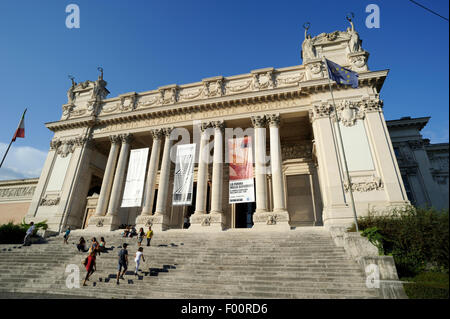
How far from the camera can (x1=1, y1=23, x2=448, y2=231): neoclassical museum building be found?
52.1ft

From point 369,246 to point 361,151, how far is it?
27.9 ft

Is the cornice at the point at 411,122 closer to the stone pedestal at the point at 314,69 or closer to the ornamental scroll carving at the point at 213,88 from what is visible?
the stone pedestal at the point at 314,69

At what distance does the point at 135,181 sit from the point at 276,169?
11647mm

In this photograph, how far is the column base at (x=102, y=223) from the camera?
18.5 metres

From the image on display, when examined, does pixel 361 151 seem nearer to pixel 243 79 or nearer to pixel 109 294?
pixel 243 79

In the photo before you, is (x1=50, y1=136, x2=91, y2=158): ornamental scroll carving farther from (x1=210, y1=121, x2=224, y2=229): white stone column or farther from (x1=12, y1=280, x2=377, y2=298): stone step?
(x1=12, y1=280, x2=377, y2=298): stone step

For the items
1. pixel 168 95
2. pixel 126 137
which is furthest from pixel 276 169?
pixel 126 137

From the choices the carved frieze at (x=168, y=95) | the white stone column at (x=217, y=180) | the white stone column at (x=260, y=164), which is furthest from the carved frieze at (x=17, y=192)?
the white stone column at (x=260, y=164)

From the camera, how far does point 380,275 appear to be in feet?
25.5

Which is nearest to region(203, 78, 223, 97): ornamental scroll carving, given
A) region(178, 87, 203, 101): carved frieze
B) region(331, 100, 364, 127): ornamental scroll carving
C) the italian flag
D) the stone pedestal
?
region(178, 87, 203, 101): carved frieze

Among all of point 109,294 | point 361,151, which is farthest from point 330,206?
point 109,294

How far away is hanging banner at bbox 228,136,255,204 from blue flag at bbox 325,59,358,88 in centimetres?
720

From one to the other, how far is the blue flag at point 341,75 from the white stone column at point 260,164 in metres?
5.81

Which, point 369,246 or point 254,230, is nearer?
point 369,246
